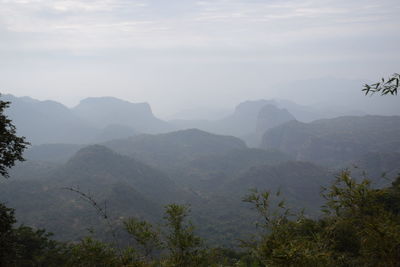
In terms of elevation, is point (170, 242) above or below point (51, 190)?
above

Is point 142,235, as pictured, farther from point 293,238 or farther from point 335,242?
point 335,242

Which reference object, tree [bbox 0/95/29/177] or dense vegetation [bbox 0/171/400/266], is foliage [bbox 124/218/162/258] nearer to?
dense vegetation [bbox 0/171/400/266]

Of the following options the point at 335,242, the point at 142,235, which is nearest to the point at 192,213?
the point at 142,235

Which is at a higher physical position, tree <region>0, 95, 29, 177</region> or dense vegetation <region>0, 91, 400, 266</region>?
tree <region>0, 95, 29, 177</region>

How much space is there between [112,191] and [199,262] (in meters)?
100

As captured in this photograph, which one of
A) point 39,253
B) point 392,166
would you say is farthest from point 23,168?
point 392,166

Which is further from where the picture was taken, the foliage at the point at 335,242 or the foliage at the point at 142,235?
the foliage at the point at 142,235

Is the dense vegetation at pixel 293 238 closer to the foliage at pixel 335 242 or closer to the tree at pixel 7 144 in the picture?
the foliage at pixel 335 242

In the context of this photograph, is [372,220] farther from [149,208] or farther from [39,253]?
[149,208]

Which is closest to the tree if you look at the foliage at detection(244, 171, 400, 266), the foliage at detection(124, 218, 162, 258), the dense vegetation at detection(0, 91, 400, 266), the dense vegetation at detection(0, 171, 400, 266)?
the dense vegetation at detection(0, 91, 400, 266)

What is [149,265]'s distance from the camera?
10.8 metres

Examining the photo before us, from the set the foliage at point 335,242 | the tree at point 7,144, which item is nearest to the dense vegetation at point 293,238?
the foliage at point 335,242

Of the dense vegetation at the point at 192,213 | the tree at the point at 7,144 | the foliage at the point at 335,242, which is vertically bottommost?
the dense vegetation at the point at 192,213

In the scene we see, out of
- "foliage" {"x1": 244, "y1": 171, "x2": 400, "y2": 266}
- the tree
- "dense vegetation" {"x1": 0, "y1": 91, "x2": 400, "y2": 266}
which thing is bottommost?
"dense vegetation" {"x1": 0, "y1": 91, "x2": 400, "y2": 266}
